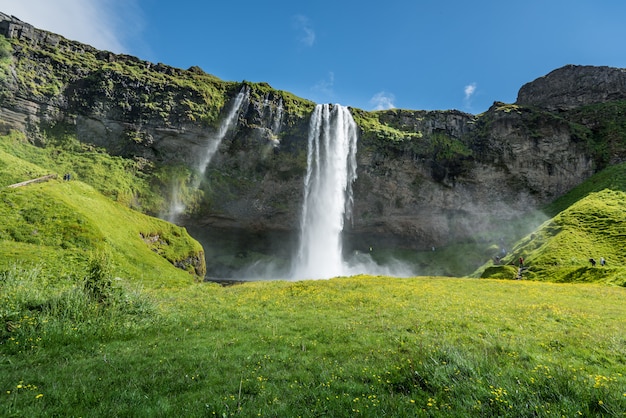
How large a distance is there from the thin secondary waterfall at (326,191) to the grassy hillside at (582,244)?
29110mm

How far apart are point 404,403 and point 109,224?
36.9 metres

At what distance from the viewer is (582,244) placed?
153ft

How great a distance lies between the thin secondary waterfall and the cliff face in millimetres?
2688

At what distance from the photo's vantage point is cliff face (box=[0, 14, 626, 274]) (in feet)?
203

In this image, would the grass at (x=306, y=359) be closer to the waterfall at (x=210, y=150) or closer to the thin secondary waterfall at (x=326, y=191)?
the thin secondary waterfall at (x=326, y=191)

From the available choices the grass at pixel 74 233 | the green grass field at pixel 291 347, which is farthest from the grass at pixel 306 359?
the grass at pixel 74 233

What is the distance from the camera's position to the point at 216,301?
818 inches

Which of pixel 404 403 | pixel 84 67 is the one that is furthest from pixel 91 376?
pixel 84 67

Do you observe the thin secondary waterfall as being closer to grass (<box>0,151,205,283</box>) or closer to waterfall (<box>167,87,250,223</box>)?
waterfall (<box>167,87,250,223</box>)

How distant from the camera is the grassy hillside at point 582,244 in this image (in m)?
38.5

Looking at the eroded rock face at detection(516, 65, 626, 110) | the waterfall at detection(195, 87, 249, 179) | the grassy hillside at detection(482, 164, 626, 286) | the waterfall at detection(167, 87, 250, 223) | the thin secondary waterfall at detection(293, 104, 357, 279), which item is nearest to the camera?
the grassy hillside at detection(482, 164, 626, 286)

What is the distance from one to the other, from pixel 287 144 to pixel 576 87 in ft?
330

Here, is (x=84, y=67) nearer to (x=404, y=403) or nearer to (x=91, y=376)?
(x=91, y=376)

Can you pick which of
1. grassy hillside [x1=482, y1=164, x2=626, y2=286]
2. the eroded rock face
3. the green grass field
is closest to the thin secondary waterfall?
grassy hillside [x1=482, y1=164, x2=626, y2=286]
